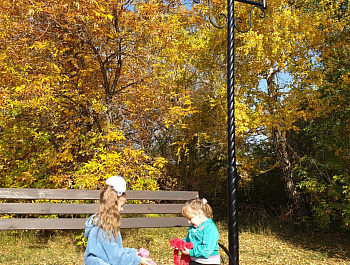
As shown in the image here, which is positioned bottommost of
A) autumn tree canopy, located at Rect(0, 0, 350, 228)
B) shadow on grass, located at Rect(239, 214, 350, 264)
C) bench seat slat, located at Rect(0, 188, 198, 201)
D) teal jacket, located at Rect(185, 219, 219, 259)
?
shadow on grass, located at Rect(239, 214, 350, 264)

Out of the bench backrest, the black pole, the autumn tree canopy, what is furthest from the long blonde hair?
the autumn tree canopy

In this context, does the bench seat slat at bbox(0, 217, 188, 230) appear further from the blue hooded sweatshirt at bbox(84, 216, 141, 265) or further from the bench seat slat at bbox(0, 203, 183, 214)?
the blue hooded sweatshirt at bbox(84, 216, 141, 265)

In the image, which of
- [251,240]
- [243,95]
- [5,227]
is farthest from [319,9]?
[5,227]

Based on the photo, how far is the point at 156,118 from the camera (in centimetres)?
731

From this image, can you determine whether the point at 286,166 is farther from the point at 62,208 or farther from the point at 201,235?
the point at 201,235

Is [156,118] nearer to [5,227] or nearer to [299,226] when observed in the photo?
[5,227]

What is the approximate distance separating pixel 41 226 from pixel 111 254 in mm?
2515

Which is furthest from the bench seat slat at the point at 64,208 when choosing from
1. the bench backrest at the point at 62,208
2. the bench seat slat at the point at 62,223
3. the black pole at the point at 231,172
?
the black pole at the point at 231,172

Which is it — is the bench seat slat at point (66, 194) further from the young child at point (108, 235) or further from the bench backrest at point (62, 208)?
the young child at point (108, 235)

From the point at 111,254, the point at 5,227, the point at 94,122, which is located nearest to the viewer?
the point at 111,254

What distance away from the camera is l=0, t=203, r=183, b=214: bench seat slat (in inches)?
185

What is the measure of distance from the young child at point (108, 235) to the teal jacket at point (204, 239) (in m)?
0.54

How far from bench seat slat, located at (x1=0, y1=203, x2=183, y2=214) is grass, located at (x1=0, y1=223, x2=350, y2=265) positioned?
0.97 meters

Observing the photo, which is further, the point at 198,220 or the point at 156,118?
the point at 156,118
